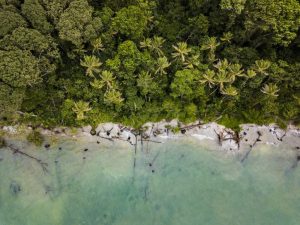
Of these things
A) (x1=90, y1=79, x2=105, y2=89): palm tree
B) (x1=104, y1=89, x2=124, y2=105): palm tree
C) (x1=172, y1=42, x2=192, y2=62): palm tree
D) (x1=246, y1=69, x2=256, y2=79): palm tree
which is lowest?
(x1=104, y1=89, x2=124, y2=105): palm tree

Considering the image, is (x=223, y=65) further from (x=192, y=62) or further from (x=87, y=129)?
(x=87, y=129)

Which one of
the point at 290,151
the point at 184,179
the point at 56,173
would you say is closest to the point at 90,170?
the point at 56,173

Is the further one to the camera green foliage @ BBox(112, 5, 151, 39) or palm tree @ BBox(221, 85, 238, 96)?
green foliage @ BBox(112, 5, 151, 39)

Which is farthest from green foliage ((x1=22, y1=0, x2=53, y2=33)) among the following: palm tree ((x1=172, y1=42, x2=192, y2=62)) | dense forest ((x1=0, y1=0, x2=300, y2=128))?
palm tree ((x1=172, y1=42, x2=192, y2=62))

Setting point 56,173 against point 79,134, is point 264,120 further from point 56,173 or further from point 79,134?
point 56,173

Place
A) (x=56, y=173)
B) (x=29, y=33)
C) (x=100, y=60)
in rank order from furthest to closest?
(x=100, y=60) < (x=56, y=173) < (x=29, y=33)

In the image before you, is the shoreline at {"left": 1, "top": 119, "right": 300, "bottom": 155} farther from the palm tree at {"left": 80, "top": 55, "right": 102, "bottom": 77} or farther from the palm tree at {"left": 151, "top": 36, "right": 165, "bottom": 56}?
the palm tree at {"left": 151, "top": 36, "right": 165, "bottom": 56}
